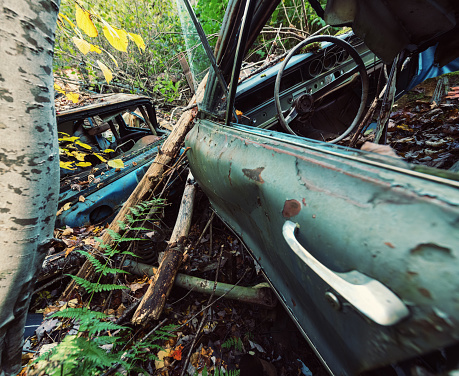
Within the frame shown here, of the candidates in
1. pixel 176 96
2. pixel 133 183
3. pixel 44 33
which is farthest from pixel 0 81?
pixel 176 96

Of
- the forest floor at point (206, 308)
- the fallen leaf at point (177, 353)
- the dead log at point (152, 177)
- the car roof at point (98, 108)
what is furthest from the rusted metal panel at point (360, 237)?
the car roof at point (98, 108)

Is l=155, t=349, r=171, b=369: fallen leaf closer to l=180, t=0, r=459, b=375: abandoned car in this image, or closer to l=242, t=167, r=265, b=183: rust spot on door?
l=180, t=0, r=459, b=375: abandoned car

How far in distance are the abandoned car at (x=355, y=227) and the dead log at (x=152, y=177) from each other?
4.83 feet

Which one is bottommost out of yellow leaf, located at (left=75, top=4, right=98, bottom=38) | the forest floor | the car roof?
the forest floor

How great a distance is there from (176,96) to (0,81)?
794 centimetres

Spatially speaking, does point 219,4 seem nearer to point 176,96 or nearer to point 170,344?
point 176,96

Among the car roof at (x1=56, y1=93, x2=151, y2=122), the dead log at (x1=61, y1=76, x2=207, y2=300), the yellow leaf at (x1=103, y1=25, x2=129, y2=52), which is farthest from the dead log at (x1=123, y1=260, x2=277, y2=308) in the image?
the car roof at (x1=56, y1=93, x2=151, y2=122)

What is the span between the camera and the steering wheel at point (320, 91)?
2.21m

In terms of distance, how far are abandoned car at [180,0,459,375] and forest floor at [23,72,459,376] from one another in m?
0.82

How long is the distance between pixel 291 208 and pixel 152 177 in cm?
237

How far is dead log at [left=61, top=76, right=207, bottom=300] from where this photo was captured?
7.44 feet

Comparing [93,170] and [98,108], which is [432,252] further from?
[98,108]

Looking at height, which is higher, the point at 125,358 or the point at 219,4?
the point at 219,4

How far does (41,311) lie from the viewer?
7.04ft
